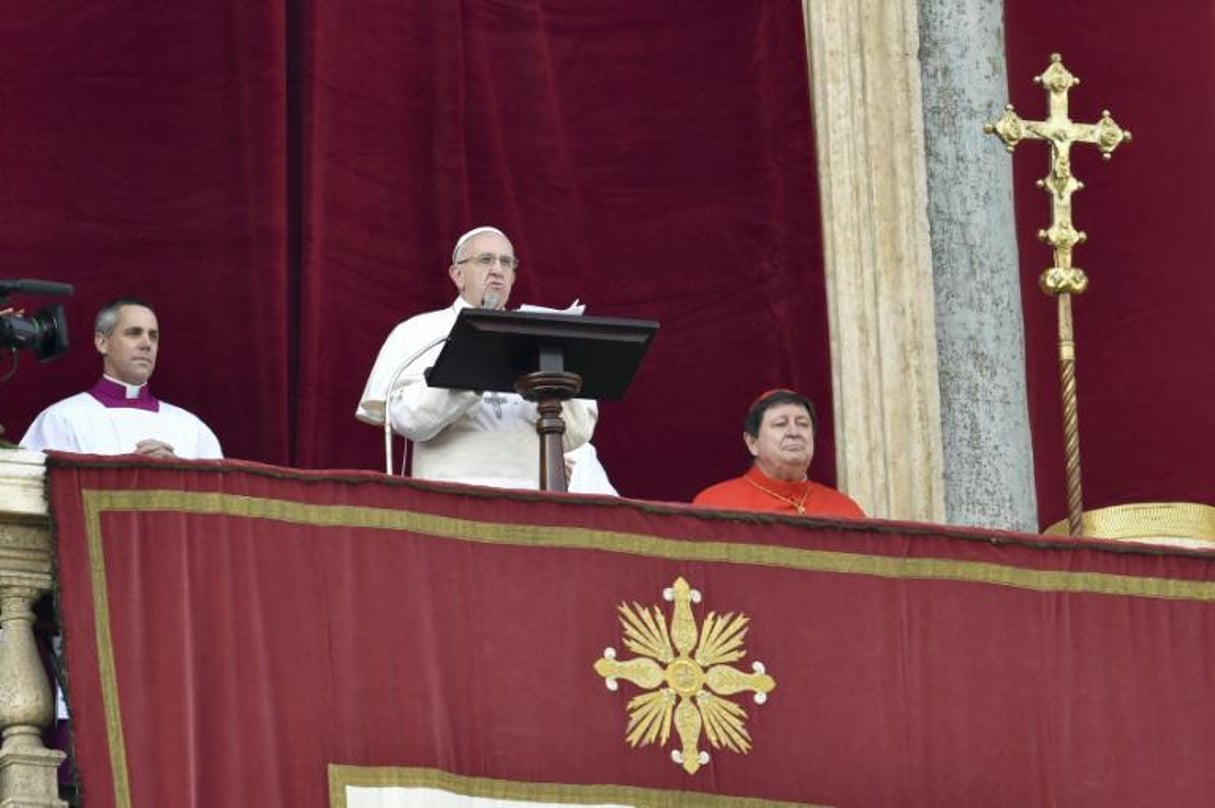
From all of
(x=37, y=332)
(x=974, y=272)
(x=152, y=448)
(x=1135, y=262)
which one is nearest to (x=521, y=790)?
(x=152, y=448)

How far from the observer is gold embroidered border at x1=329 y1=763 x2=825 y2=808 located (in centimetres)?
879

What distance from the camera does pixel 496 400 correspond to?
10.3 m

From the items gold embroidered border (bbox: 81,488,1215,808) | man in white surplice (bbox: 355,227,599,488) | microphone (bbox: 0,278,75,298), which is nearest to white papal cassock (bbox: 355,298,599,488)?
man in white surplice (bbox: 355,227,599,488)

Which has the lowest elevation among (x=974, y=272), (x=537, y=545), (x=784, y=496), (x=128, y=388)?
(x=537, y=545)

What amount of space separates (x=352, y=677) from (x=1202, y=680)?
214 centimetres

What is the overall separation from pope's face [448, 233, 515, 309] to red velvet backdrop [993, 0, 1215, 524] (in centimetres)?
232

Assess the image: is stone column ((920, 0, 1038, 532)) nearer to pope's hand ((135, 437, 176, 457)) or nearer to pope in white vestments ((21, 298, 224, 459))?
pope in white vestments ((21, 298, 224, 459))

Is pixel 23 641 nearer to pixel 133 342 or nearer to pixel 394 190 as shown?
pixel 133 342

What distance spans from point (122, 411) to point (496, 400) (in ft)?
4.28

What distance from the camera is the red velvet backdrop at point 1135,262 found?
12125 mm

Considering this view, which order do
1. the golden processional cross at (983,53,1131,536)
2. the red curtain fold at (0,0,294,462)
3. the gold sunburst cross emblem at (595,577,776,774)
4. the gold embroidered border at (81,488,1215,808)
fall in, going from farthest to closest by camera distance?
the red curtain fold at (0,0,294,462) → the golden processional cross at (983,53,1131,536) → the gold sunburst cross emblem at (595,577,776,774) → the gold embroidered border at (81,488,1215,808)

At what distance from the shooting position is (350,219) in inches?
467

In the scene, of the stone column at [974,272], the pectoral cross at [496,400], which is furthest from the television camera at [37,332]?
the stone column at [974,272]

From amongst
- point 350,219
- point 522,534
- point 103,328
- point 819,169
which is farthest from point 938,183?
point 522,534
